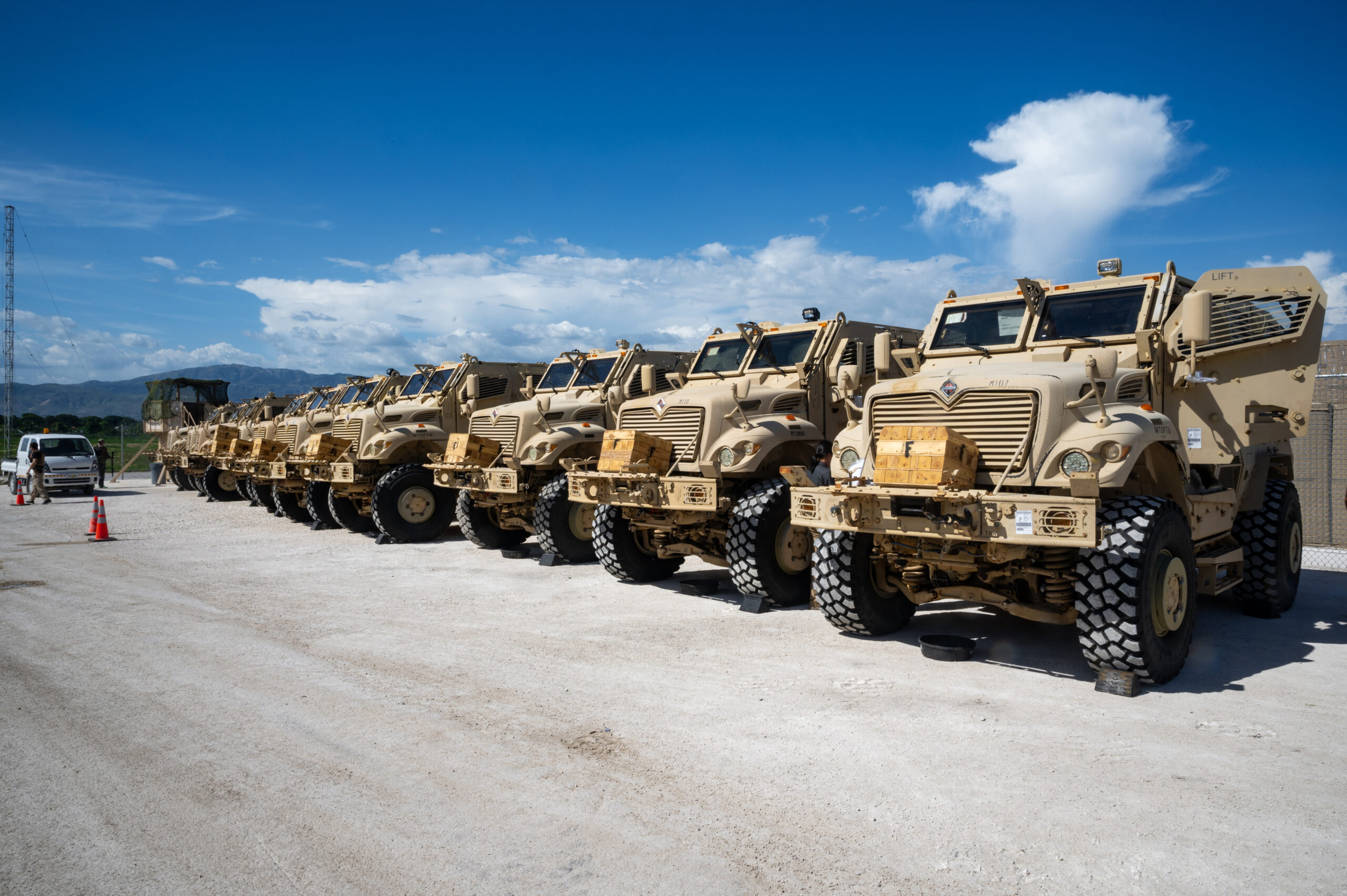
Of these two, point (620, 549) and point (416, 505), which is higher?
point (416, 505)

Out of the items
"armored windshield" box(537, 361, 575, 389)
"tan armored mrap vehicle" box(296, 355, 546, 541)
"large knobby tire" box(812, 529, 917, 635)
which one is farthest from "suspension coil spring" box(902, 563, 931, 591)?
"tan armored mrap vehicle" box(296, 355, 546, 541)

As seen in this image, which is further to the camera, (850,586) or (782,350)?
(782,350)

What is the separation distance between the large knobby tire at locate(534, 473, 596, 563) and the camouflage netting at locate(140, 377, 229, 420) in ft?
83.3

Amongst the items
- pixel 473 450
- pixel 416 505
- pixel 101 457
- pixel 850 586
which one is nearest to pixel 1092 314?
pixel 850 586

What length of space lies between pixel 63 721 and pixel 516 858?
3.43 m

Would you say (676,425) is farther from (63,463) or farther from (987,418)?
(63,463)

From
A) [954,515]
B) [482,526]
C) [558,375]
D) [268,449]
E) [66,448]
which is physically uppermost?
[558,375]

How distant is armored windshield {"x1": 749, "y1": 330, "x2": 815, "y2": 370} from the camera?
9781mm

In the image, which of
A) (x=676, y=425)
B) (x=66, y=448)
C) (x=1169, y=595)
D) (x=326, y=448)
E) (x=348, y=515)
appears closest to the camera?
(x=1169, y=595)

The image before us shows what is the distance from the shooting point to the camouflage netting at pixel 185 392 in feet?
104

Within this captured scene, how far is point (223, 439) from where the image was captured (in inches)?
862

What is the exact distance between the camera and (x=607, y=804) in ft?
12.5

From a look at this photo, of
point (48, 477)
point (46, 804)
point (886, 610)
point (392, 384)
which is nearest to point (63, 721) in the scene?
point (46, 804)

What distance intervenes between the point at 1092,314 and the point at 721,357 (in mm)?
4537
